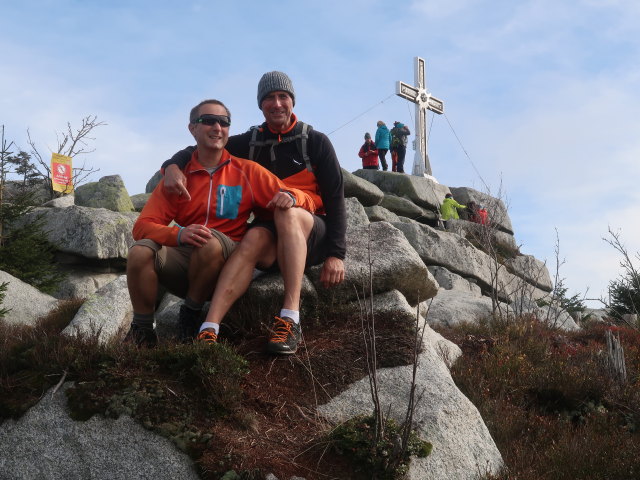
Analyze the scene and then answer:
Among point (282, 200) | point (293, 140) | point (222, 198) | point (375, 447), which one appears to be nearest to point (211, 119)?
point (222, 198)

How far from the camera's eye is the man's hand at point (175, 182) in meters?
5.35

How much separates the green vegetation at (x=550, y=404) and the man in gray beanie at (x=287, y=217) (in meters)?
2.02

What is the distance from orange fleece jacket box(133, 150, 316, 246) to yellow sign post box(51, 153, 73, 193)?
57.8 feet

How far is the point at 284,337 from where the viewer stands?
5129mm

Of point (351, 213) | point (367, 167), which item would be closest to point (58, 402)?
point (351, 213)

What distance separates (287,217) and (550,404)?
3.61 metres

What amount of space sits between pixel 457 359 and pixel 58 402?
15.8 feet

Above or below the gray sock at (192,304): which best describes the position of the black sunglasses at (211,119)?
above

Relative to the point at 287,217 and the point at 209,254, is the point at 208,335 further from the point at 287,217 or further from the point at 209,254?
the point at 287,217

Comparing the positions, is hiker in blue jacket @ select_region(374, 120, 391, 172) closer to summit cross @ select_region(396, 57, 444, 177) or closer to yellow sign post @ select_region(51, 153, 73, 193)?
summit cross @ select_region(396, 57, 444, 177)

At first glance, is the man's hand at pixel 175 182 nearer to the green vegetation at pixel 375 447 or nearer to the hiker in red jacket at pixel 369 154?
the green vegetation at pixel 375 447

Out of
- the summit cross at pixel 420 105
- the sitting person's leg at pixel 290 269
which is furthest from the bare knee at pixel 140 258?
the summit cross at pixel 420 105

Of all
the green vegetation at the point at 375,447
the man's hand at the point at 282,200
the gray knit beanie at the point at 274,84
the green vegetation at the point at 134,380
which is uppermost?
the gray knit beanie at the point at 274,84

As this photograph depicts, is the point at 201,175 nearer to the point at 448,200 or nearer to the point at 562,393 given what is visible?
the point at 562,393
